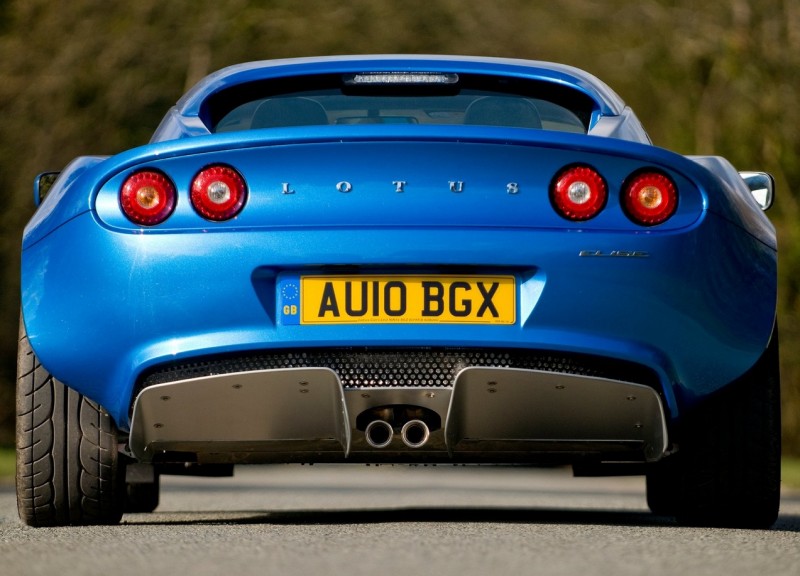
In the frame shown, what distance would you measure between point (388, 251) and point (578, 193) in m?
0.53

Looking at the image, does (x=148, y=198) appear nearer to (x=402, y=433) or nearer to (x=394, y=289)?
(x=394, y=289)

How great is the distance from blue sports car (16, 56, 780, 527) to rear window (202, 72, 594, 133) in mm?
669

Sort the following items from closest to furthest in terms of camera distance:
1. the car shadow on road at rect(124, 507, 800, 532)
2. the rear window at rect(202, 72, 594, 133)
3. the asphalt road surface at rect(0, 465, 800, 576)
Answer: the asphalt road surface at rect(0, 465, 800, 576), the rear window at rect(202, 72, 594, 133), the car shadow on road at rect(124, 507, 800, 532)

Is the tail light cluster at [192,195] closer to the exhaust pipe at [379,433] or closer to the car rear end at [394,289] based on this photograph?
the car rear end at [394,289]

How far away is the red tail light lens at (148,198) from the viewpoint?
414 cm

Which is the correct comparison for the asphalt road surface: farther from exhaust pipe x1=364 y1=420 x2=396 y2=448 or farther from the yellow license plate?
the yellow license plate

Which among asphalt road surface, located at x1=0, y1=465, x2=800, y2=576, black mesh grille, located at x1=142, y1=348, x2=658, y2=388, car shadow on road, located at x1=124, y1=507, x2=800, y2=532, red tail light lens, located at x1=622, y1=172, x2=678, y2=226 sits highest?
red tail light lens, located at x1=622, y1=172, x2=678, y2=226

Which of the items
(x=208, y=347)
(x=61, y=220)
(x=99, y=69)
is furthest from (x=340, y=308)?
(x=99, y=69)

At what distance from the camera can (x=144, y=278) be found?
4.12m

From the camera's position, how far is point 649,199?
13.7 ft

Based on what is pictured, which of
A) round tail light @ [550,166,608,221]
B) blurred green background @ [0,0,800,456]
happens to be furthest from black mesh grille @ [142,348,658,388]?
blurred green background @ [0,0,800,456]

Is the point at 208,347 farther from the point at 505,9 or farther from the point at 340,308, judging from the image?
the point at 505,9

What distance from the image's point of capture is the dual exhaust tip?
4.16 m

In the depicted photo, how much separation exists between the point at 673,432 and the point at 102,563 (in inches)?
68.4
